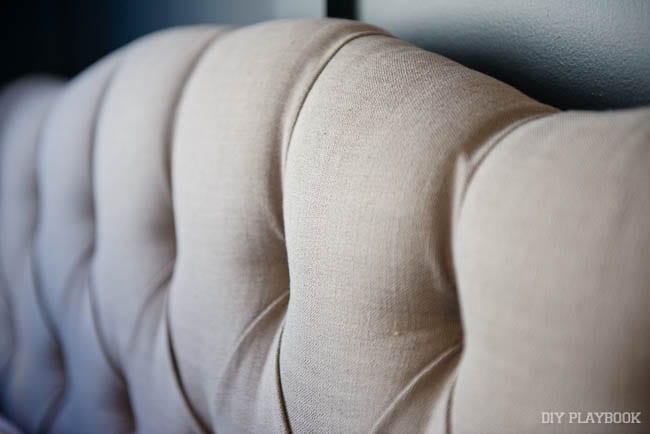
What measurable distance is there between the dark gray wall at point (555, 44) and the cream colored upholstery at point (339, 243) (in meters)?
0.07

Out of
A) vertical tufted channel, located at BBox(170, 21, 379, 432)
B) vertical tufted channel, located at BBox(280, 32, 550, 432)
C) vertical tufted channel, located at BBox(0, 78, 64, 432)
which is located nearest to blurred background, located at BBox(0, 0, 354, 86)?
vertical tufted channel, located at BBox(0, 78, 64, 432)

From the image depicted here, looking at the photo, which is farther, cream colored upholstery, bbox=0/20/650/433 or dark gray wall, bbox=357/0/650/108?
dark gray wall, bbox=357/0/650/108

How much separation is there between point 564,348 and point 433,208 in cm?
10

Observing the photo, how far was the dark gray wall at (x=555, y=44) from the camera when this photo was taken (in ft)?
1.20

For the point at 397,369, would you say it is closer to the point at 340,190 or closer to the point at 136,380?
the point at 340,190

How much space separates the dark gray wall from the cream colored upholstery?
70 mm

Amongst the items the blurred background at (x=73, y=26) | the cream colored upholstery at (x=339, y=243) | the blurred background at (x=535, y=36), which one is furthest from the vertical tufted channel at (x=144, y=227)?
the blurred background at (x=73, y=26)

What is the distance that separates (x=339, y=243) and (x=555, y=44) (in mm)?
217

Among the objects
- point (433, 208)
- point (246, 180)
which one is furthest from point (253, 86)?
point (433, 208)

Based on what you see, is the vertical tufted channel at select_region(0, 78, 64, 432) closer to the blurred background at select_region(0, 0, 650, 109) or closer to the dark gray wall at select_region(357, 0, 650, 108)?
the blurred background at select_region(0, 0, 650, 109)

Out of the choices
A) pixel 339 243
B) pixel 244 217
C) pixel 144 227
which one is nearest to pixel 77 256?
pixel 144 227

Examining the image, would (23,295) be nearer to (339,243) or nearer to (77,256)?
(77,256)

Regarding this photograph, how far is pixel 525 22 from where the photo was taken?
426 millimetres

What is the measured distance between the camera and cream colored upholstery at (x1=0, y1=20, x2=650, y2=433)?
26 cm
